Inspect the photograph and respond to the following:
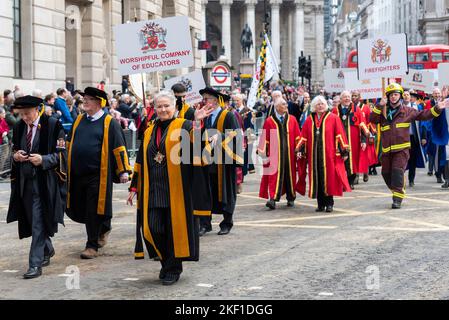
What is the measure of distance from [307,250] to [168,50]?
4603 millimetres

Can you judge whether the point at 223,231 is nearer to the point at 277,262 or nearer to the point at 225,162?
the point at 225,162

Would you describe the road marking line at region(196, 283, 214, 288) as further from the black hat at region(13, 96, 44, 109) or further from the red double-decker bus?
the red double-decker bus

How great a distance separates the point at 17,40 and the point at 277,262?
1488cm

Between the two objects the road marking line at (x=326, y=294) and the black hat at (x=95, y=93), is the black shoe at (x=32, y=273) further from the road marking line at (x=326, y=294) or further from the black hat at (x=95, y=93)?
the road marking line at (x=326, y=294)

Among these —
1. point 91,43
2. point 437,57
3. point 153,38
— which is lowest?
point 153,38

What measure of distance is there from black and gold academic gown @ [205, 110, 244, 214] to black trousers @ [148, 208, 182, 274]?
2.87 meters

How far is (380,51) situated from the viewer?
52.6 ft

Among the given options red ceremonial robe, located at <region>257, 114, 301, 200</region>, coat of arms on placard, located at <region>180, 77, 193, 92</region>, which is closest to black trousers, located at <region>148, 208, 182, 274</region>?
red ceremonial robe, located at <region>257, 114, 301, 200</region>

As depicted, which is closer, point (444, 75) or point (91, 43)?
point (444, 75)

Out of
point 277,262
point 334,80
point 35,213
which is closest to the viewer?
point 35,213

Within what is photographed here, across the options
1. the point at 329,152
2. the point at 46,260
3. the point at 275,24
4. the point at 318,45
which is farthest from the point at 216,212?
the point at 318,45

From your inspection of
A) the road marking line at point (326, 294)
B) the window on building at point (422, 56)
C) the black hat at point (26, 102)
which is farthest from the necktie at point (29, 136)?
the window on building at point (422, 56)
